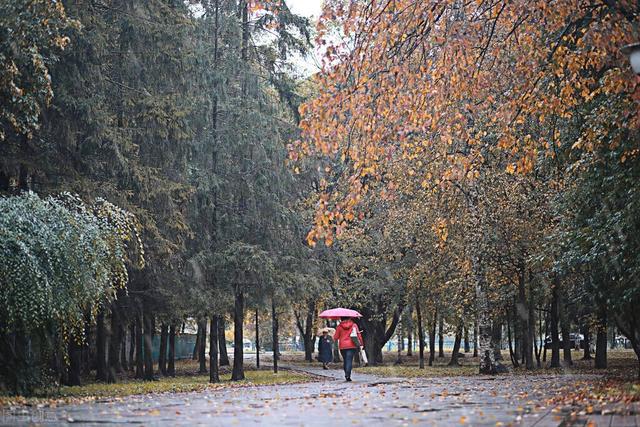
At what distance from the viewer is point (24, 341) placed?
52.3ft

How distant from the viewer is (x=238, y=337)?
3048cm

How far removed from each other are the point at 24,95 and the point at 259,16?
14754mm

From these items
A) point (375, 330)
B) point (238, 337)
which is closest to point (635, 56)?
point (238, 337)

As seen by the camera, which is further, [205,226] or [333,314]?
[205,226]

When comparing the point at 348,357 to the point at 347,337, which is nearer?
the point at 347,337

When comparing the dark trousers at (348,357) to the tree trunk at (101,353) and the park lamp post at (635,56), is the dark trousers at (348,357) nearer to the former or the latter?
the tree trunk at (101,353)

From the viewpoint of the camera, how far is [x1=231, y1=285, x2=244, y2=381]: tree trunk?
2856 cm

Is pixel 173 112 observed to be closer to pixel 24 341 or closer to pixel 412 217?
pixel 24 341

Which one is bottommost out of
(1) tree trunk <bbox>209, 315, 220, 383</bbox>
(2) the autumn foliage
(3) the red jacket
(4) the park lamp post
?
(1) tree trunk <bbox>209, 315, 220, 383</bbox>

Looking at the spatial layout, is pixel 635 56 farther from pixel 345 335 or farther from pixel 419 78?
pixel 345 335

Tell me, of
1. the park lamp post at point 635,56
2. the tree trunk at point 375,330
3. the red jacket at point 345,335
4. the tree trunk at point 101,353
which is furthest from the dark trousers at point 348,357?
the tree trunk at point 375,330

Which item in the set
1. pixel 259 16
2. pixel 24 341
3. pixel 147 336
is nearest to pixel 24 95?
pixel 24 341

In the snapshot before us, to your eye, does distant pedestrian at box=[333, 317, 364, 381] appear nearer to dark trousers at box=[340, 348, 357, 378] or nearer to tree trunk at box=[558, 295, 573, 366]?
dark trousers at box=[340, 348, 357, 378]

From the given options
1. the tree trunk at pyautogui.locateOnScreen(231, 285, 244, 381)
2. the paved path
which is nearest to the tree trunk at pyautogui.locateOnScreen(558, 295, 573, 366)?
the tree trunk at pyautogui.locateOnScreen(231, 285, 244, 381)
